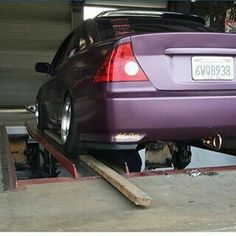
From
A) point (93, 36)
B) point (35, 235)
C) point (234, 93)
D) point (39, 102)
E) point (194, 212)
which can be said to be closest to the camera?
point (35, 235)

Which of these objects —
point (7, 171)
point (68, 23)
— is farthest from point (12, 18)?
point (7, 171)

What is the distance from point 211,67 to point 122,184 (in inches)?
42.6

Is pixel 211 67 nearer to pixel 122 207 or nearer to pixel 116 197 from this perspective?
pixel 116 197

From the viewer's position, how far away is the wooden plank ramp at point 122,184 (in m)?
2.36

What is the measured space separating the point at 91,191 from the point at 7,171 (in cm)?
82

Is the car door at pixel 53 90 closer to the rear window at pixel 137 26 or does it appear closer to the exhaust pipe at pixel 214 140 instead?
the rear window at pixel 137 26

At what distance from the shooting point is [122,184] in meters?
2.69

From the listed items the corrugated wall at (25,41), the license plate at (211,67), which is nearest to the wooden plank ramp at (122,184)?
the license plate at (211,67)

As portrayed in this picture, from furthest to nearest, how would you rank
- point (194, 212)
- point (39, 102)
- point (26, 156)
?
point (26, 156) → point (39, 102) → point (194, 212)

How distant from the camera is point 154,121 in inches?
121

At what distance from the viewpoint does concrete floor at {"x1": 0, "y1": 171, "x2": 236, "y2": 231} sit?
6.75 feet

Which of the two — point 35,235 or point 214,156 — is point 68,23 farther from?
point 35,235

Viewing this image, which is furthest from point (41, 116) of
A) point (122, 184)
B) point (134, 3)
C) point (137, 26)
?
point (134, 3)

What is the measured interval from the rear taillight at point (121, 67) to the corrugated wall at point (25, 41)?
978 cm
